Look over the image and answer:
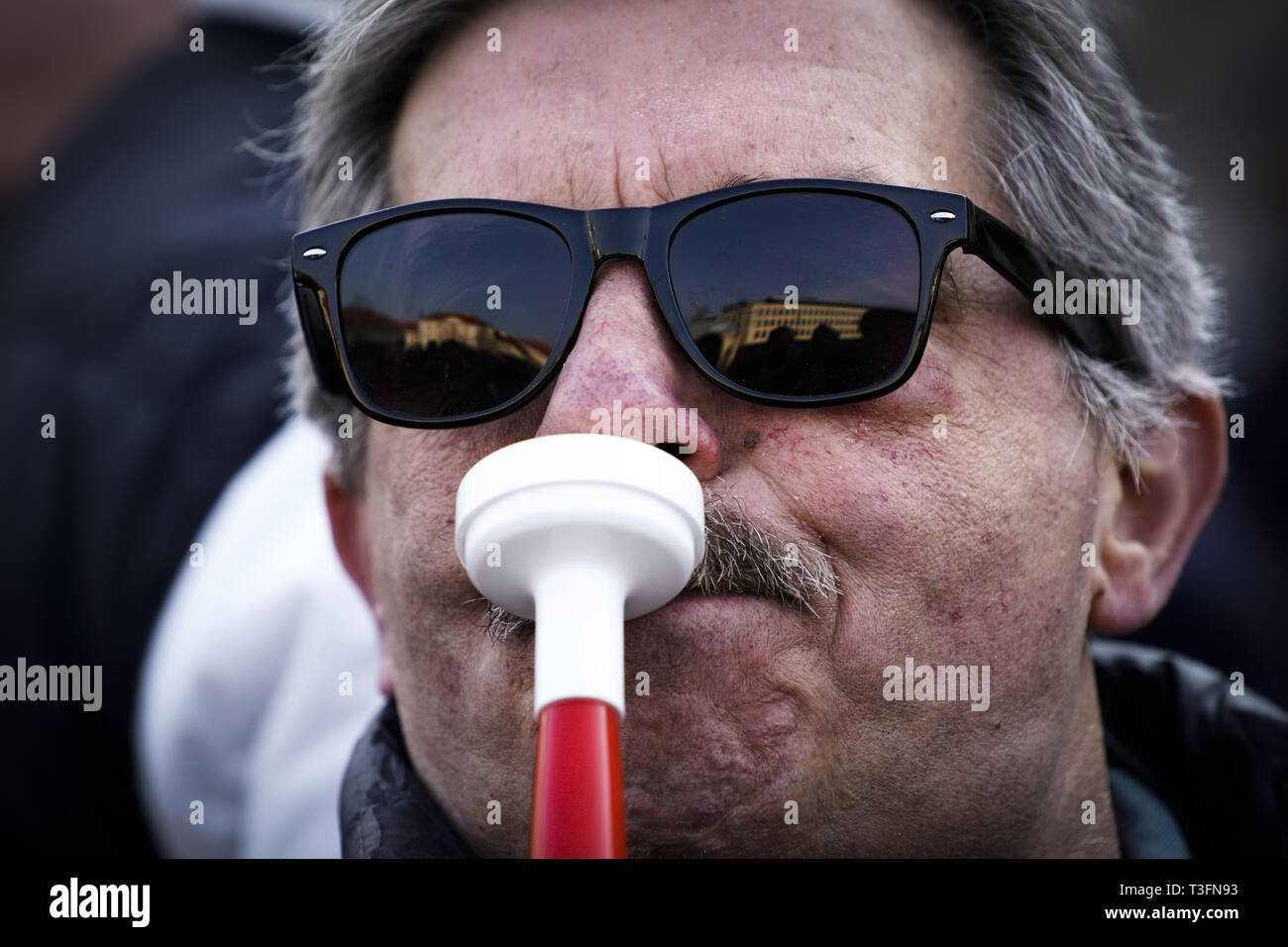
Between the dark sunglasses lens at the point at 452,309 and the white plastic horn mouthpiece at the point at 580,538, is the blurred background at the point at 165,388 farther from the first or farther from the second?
the white plastic horn mouthpiece at the point at 580,538

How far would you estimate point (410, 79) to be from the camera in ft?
6.75

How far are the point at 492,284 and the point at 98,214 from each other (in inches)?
129

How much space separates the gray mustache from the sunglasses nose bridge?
0.32 m

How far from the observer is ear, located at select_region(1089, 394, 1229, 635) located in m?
1.92

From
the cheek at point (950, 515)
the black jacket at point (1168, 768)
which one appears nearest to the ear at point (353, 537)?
the black jacket at point (1168, 768)

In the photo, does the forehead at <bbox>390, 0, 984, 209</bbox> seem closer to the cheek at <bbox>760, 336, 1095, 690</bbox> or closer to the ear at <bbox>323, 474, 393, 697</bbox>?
the cheek at <bbox>760, 336, 1095, 690</bbox>

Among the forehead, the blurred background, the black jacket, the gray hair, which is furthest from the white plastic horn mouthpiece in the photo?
the blurred background

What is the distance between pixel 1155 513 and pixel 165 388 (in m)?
2.82

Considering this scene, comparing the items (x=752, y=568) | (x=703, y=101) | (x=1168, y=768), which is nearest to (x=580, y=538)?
(x=752, y=568)

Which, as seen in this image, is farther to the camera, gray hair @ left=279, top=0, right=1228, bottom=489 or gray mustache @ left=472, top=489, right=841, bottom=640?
gray hair @ left=279, top=0, right=1228, bottom=489

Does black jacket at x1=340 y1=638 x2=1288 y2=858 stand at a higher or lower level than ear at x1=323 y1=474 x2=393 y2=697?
lower
